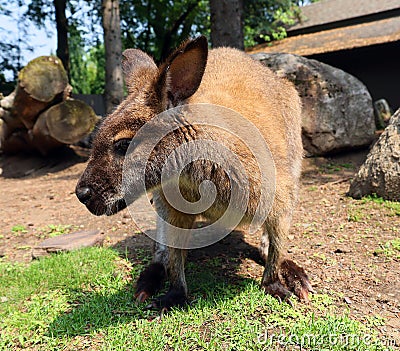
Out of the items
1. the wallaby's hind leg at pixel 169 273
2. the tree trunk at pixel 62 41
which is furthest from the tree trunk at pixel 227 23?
the tree trunk at pixel 62 41

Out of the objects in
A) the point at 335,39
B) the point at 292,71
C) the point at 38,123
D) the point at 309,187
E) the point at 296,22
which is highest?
the point at 296,22

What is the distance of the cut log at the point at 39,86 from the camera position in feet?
25.0

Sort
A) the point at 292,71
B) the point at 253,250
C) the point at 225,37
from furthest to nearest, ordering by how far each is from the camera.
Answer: the point at 225,37 < the point at 292,71 < the point at 253,250

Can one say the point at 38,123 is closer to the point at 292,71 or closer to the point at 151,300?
the point at 292,71

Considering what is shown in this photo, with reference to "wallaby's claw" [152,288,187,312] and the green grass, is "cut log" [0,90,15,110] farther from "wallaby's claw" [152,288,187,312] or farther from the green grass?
"wallaby's claw" [152,288,187,312]

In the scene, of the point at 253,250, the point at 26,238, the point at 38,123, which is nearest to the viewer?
the point at 253,250

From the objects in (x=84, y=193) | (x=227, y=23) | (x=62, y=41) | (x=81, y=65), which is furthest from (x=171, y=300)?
(x=81, y=65)

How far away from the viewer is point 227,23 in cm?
711

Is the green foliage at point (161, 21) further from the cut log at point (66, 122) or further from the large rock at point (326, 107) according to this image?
the large rock at point (326, 107)

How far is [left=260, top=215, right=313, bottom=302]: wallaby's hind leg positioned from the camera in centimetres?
265

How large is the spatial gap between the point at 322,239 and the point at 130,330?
2.15 meters

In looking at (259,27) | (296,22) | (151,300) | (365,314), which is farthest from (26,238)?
(296,22)

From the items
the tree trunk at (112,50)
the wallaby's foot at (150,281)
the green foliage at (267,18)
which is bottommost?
the wallaby's foot at (150,281)

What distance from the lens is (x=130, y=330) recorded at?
2510 mm
